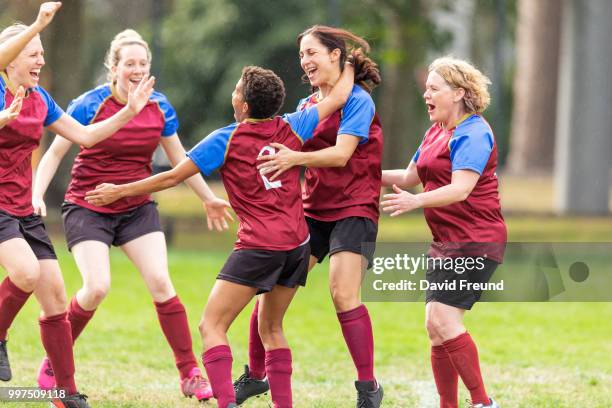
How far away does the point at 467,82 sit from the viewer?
215 inches

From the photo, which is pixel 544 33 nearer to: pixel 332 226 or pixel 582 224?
pixel 582 224

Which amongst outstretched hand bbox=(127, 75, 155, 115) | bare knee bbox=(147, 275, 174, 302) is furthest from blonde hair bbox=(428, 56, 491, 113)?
bare knee bbox=(147, 275, 174, 302)

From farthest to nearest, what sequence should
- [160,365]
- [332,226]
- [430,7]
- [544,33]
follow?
[544,33] < [430,7] < [160,365] < [332,226]

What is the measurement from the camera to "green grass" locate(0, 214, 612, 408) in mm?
6461

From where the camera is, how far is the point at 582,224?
1708 cm

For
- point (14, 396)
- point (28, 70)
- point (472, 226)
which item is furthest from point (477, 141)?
point (14, 396)

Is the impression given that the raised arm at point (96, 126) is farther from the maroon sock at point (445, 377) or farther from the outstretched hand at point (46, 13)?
the maroon sock at point (445, 377)

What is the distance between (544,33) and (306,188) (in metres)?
21.3

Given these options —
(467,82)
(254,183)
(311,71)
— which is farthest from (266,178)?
(467,82)

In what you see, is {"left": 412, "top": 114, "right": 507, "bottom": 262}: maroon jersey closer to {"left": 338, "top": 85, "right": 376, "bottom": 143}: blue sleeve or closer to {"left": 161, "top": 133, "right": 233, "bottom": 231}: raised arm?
{"left": 338, "top": 85, "right": 376, "bottom": 143}: blue sleeve

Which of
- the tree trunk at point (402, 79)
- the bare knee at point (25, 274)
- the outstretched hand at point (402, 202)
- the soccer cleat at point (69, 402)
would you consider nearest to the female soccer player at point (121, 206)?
the soccer cleat at point (69, 402)

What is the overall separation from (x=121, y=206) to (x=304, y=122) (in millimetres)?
1330

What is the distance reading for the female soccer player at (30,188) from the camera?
5488 millimetres

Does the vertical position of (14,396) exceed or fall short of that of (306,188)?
it falls short
